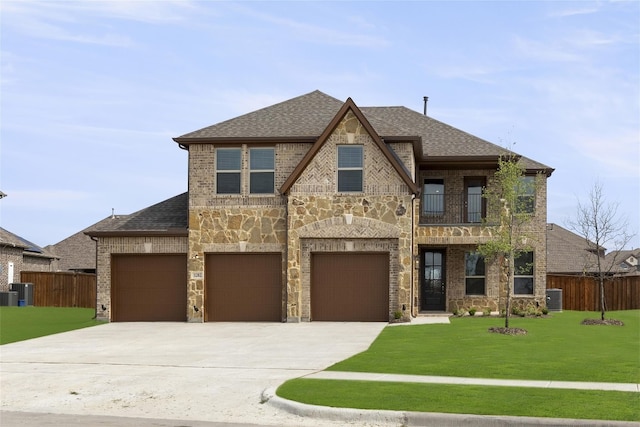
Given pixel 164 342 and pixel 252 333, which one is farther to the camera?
pixel 252 333

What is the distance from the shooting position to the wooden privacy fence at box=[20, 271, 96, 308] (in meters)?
46.0

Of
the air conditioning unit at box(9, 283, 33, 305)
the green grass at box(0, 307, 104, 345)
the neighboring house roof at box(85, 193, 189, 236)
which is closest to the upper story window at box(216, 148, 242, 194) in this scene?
the neighboring house roof at box(85, 193, 189, 236)

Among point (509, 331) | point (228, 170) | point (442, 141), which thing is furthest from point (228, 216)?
point (509, 331)

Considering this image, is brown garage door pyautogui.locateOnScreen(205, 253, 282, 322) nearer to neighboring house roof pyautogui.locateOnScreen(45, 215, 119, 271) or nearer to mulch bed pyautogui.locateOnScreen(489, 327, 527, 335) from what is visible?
mulch bed pyautogui.locateOnScreen(489, 327, 527, 335)

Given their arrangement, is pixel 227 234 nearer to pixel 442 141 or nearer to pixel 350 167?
pixel 350 167

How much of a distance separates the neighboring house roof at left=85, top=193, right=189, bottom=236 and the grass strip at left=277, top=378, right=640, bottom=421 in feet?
58.7

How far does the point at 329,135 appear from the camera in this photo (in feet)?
97.5

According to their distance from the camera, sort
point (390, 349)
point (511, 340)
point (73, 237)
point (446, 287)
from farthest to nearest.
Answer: point (73, 237), point (446, 287), point (511, 340), point (390, 349)

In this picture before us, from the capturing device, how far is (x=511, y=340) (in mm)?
22750

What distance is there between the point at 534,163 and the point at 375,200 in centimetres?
986

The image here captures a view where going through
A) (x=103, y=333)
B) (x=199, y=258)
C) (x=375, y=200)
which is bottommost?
(x=103, y=333)

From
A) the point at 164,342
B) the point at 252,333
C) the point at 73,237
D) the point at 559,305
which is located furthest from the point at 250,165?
the point at 73,237

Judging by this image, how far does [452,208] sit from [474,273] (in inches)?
115

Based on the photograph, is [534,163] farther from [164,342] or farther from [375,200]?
[164,342]
